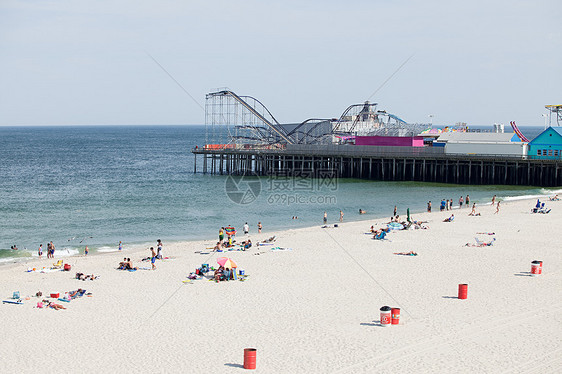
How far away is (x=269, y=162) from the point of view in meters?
60.9

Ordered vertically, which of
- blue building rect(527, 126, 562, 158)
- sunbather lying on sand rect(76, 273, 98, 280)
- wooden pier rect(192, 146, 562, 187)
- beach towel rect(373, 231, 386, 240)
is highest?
blue building rect(527, 126, 562, 158)

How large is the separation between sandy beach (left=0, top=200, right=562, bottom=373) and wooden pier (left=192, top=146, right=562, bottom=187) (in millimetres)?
26359

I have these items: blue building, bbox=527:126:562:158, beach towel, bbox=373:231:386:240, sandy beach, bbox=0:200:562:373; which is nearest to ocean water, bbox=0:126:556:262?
blue building, bbox=527:126:562:158

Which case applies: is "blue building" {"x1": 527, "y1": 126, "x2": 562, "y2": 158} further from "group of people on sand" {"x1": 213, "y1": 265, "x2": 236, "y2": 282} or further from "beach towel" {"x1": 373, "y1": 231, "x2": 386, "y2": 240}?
"group of people on sand" {"x1": 213, "y1": 265, "x2": 236, "y2": 282}

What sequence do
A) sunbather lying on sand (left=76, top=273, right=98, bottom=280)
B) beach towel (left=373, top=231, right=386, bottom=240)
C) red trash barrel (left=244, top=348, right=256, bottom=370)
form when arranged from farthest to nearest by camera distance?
1. beach towel (left=373, top=231, right=386, bottom=240)
2. sunbather lying on sand (left=76, top=273, right=98, bottom=280)
3. red trash barrel (left=244, top=348, right=256, bottom=370)

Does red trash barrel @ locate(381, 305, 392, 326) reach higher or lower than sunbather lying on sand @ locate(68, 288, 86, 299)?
higher

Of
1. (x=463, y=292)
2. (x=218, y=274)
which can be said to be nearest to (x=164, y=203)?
(x=218, y=274)

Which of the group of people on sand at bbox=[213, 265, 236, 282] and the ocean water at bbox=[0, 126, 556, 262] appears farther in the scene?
the ocean water at bbox=[0, 126, 556, 262]

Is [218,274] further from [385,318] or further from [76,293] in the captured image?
[385,318]

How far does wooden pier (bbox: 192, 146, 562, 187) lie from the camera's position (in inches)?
1935

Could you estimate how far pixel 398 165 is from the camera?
183 feet

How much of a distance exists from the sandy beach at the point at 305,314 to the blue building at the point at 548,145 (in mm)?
26822

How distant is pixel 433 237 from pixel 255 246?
7.79 metres

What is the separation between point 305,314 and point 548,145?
39.7 meters
